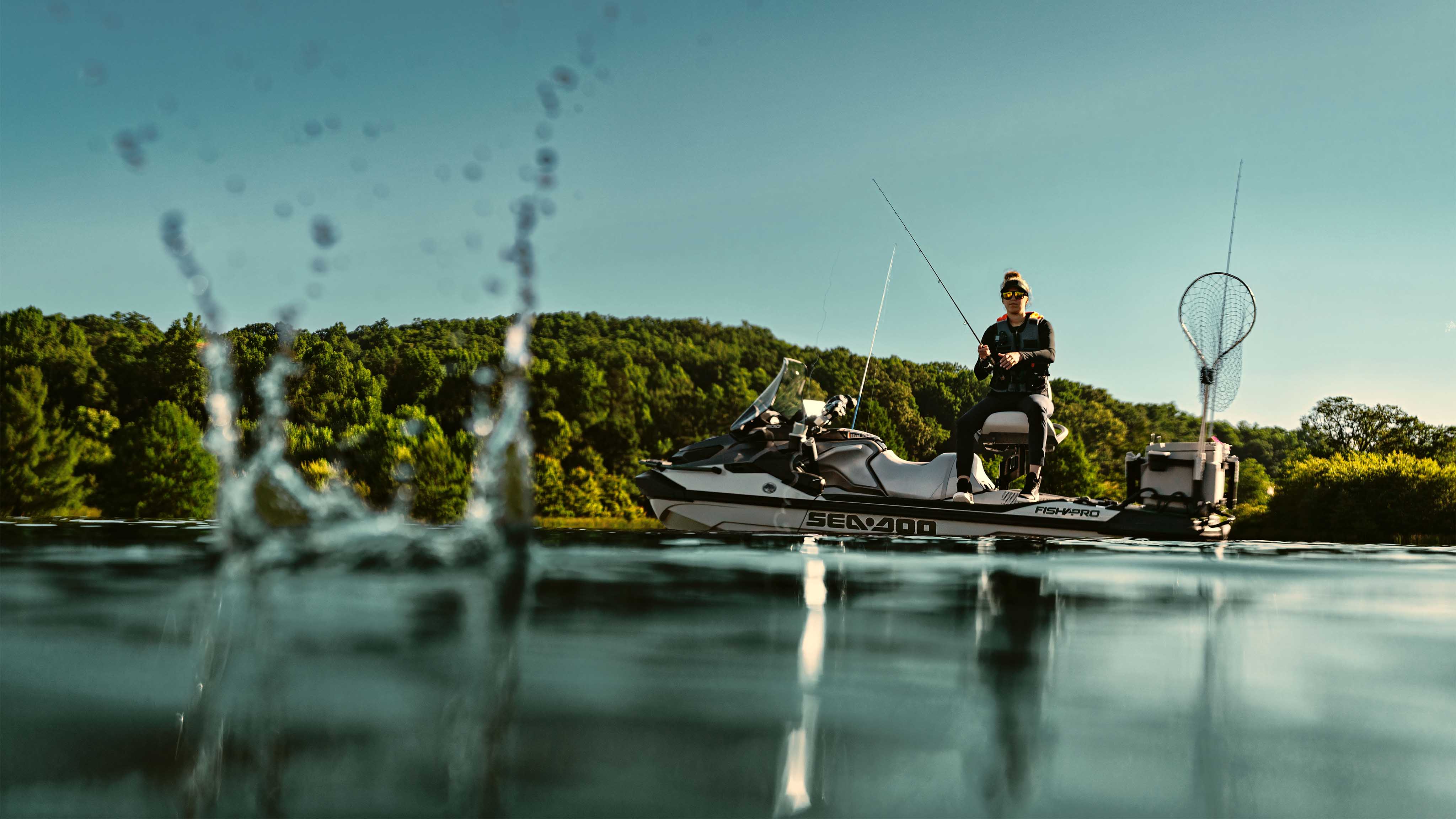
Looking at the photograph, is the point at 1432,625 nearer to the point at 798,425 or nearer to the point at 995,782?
the point at 995,782

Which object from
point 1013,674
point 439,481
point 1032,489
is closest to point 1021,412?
point 1032,489

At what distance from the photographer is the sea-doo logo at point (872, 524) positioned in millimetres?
9805

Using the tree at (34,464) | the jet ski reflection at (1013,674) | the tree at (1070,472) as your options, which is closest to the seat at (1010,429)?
the jet ski reflection at (1013,674)

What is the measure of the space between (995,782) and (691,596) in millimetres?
2463

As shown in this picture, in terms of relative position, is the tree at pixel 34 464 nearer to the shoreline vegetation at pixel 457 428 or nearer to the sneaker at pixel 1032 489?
the shoreline vegetation at pixel 457 428

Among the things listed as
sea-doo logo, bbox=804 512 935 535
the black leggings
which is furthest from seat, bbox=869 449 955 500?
the black leggings

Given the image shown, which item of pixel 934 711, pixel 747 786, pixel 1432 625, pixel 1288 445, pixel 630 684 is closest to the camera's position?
pixel 747 786

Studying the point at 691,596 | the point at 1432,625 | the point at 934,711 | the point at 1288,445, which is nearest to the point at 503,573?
the point at 691,596

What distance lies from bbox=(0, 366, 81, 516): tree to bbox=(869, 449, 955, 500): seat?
28.3 m

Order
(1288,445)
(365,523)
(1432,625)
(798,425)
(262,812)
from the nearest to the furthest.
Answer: (262,812), (1432,625), (365,523), (798,425), (1288,445)

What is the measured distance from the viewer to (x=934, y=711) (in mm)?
2174

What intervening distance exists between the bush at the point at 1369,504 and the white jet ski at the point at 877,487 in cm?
1349

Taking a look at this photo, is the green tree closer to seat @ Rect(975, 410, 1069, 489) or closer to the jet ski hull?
the jet ski hull

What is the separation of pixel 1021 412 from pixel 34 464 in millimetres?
31666
